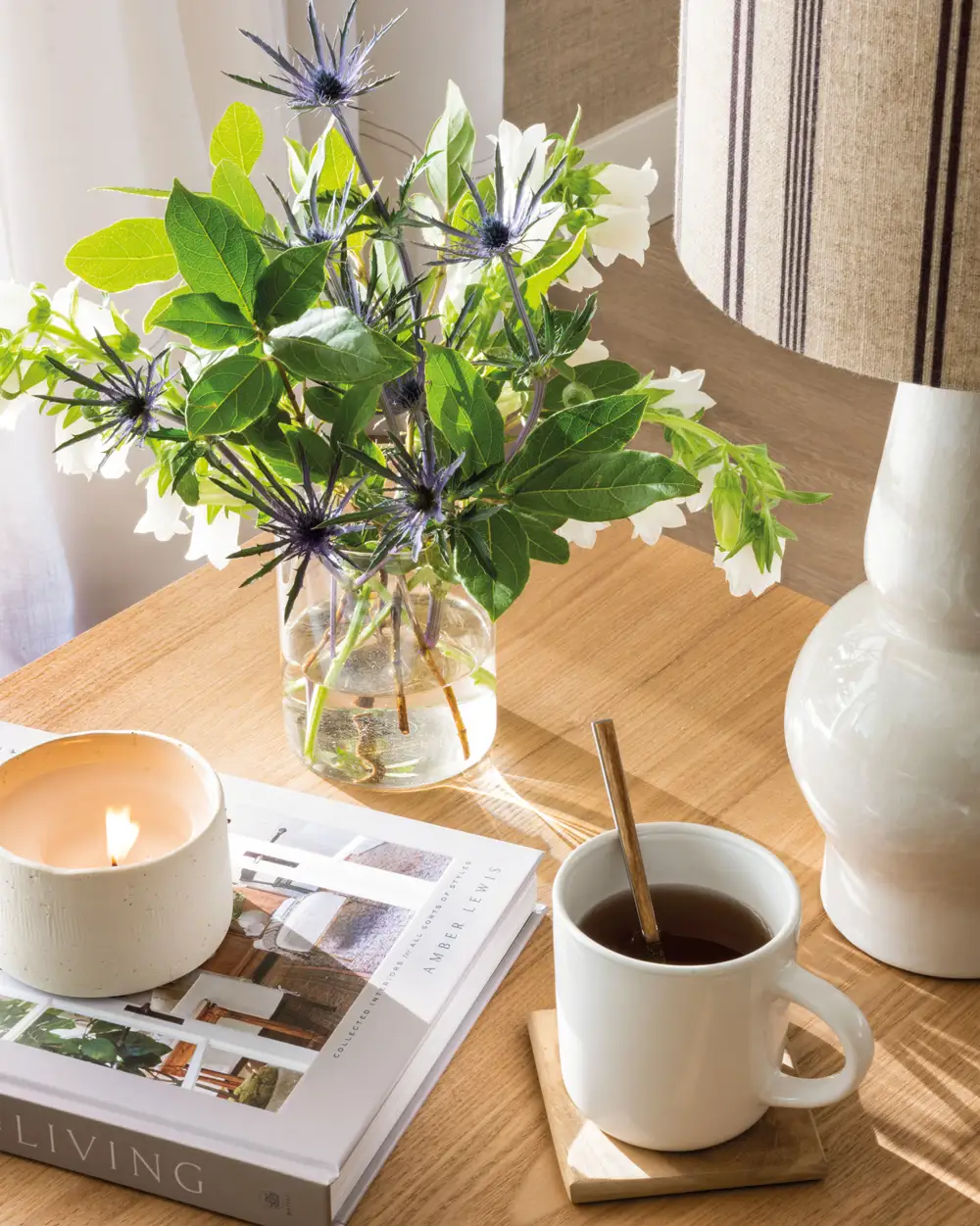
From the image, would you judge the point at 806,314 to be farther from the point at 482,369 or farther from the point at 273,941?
the point at 273,941

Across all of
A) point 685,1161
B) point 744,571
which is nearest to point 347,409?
point 744,571

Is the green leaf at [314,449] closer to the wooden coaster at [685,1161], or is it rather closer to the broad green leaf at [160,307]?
the broad green leaf at [160,307]

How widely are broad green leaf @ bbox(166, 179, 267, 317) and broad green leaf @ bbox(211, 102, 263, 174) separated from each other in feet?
0.33

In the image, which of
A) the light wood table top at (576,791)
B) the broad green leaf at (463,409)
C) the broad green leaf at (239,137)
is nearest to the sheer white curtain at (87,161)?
the light wood table top at (576,791)

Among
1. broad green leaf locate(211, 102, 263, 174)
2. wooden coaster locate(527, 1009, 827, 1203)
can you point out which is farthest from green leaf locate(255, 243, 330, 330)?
wooden coaster locate(527, 1009, 827, 1203)

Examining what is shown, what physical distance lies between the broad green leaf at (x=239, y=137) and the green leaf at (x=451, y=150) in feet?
0.26

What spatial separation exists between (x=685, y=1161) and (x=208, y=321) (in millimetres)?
385

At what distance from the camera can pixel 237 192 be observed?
→ 0.64 m

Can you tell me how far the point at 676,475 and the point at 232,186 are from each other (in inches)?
8.8

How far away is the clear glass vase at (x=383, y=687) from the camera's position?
2.59ft

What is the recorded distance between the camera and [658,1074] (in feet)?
1.89

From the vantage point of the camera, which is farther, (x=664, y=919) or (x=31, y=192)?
(x=31, y=192)

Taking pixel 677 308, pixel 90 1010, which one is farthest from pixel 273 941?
pixel 677 308

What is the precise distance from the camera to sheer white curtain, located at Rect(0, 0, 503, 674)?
134cm
